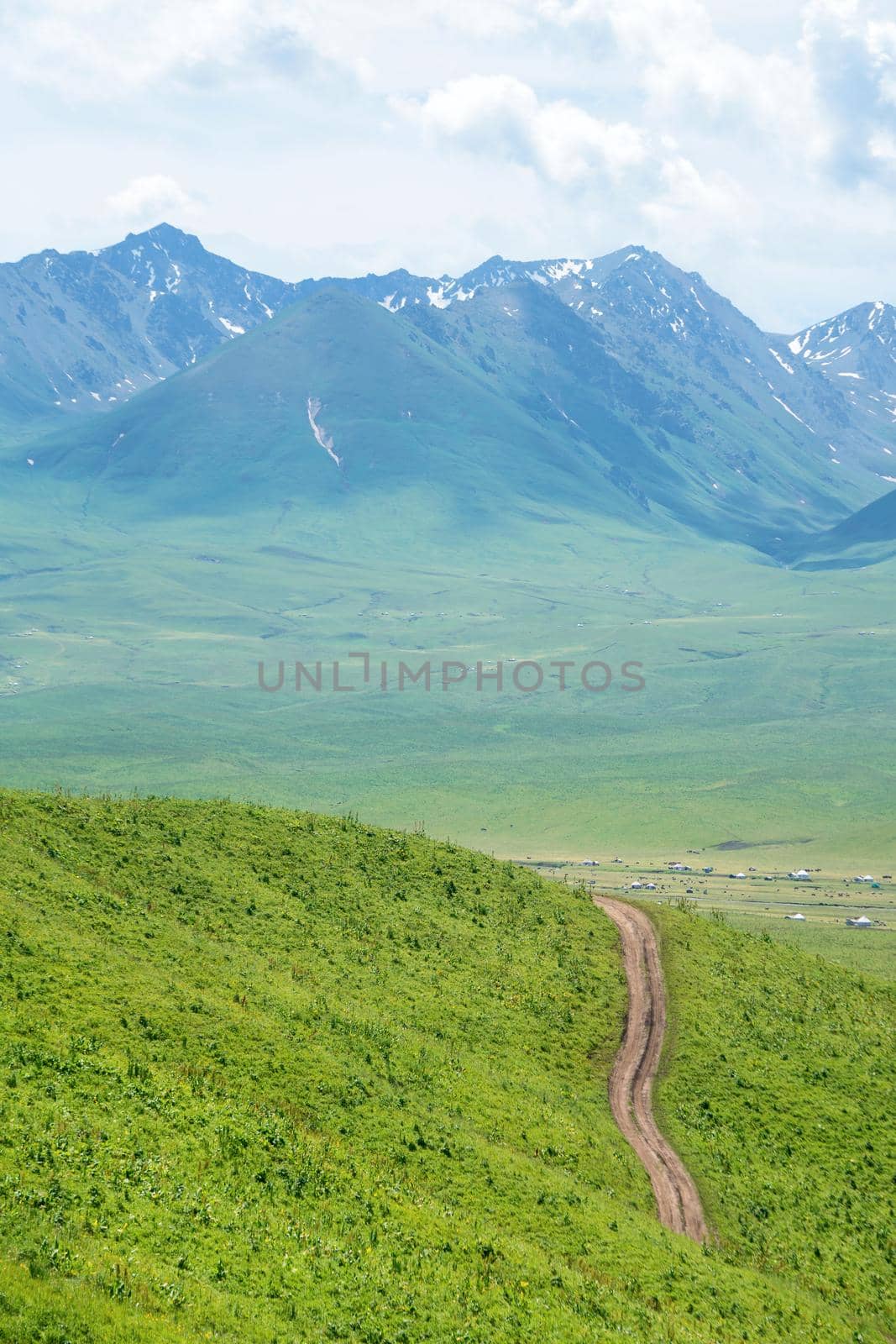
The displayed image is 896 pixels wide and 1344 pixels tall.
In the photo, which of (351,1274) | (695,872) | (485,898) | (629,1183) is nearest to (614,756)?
(695,872)

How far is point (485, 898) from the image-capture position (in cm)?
4984

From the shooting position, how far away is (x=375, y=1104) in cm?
3225

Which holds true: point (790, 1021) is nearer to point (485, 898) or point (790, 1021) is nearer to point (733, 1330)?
point (485, 898)

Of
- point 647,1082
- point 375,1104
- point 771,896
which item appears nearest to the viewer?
point 375,1104

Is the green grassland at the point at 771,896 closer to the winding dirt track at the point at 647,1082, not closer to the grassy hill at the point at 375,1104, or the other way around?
the winding dirt track at the point at 647,1082

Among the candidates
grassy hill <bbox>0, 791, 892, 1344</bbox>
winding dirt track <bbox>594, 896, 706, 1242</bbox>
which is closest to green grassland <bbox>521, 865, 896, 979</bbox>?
winding dirt track <bbox>594, 896, 706, 1242</bbox>

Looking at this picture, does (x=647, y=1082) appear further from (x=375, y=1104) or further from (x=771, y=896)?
(x=771, y=896)

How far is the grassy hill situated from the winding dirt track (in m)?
0.64

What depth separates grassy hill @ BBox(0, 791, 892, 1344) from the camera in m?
23.1

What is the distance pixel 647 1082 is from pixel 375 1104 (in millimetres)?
11168

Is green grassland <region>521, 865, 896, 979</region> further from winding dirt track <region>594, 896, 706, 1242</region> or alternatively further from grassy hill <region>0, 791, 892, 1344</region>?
grassy hill <region>0, 791, 892, 1344</region>

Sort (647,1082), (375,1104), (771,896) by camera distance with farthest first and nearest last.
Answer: (771,896) → (647,1082) → (375,1104)

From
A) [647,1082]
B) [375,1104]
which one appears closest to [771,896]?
→ [647,1082]

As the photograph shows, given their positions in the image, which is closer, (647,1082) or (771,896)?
(647,1082)
